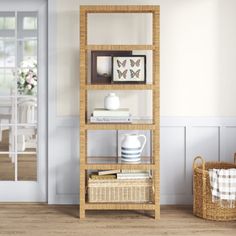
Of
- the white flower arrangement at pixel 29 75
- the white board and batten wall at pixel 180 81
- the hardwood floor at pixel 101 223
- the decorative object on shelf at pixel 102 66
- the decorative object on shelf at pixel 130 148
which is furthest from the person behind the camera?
the white flower arrangement at pixel 29 75

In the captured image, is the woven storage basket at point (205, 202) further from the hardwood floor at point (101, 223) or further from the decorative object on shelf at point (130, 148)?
the decorative object on shelf at point (130, 148)

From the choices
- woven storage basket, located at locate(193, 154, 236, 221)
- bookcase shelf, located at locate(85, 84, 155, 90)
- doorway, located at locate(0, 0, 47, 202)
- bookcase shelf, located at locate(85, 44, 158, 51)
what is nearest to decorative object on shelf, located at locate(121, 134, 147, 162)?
bookcase shelf, located at locate(85, 84, 155, 90)

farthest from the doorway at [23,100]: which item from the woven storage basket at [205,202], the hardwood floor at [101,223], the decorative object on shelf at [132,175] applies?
the woven storage basket at [205,202]

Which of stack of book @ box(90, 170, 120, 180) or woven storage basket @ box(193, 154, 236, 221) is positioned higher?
stack of book @ box(90, 170, 120, 180)

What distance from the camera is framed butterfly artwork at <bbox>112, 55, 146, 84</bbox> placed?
456 centimetres

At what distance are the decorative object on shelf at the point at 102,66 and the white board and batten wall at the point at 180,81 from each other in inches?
11.2

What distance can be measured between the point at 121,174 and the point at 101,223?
471 millimetres

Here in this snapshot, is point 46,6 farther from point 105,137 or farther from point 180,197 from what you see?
point 180,197

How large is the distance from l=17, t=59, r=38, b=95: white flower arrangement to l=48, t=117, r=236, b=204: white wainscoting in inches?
16.1

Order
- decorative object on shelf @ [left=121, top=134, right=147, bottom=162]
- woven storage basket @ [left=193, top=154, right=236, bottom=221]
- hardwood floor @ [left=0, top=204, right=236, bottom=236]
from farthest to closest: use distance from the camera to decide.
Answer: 1. decorative object on shelf @ [left=121, top=134, right=147, bottom=162]
2. woven storage basket @ [left=193, top=154, right=236, bottom=221]
3. hardwood floor @ [left=0, top=204, right=236, bottom=236]

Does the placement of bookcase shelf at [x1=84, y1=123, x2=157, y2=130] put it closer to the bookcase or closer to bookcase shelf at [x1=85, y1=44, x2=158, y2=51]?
the bookcase

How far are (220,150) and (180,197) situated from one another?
56cm

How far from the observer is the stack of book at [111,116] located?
4488 millimetres

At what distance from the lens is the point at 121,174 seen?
4.57m
